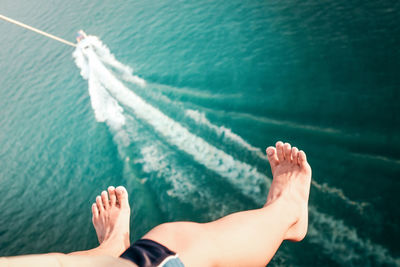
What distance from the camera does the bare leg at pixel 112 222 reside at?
2350mm

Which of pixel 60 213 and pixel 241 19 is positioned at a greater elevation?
pixel 241 19

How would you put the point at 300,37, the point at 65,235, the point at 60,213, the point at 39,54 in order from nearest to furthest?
the point at 65,235
the point at 60,213
the point at 300,37
the point at 39,54

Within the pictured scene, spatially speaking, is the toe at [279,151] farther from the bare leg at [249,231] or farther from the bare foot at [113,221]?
the bare foot at [113,221]

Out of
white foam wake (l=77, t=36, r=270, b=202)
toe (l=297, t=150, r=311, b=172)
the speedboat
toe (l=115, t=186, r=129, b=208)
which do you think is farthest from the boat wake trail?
the speedboat

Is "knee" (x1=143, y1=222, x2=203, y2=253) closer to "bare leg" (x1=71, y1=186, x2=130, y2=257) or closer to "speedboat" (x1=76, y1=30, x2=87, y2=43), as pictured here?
"bare leg" (x1=71, y1=186, x2=130, y2=257)

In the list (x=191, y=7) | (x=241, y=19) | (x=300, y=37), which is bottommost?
(x=300, y=37)

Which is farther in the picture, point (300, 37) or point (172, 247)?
point (300, 37)

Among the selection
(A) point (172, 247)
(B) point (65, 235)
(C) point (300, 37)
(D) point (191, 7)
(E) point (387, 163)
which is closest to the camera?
(A) point (172, 247)

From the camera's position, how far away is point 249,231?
6.40 ft

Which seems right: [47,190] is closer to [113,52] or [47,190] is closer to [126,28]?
[113,52]

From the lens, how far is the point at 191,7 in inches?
291

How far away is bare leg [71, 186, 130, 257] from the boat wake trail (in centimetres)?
81

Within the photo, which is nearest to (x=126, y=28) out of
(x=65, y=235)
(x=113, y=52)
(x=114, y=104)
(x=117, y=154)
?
(x=113, y=52)

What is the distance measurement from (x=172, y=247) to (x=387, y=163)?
2215 millimetres
